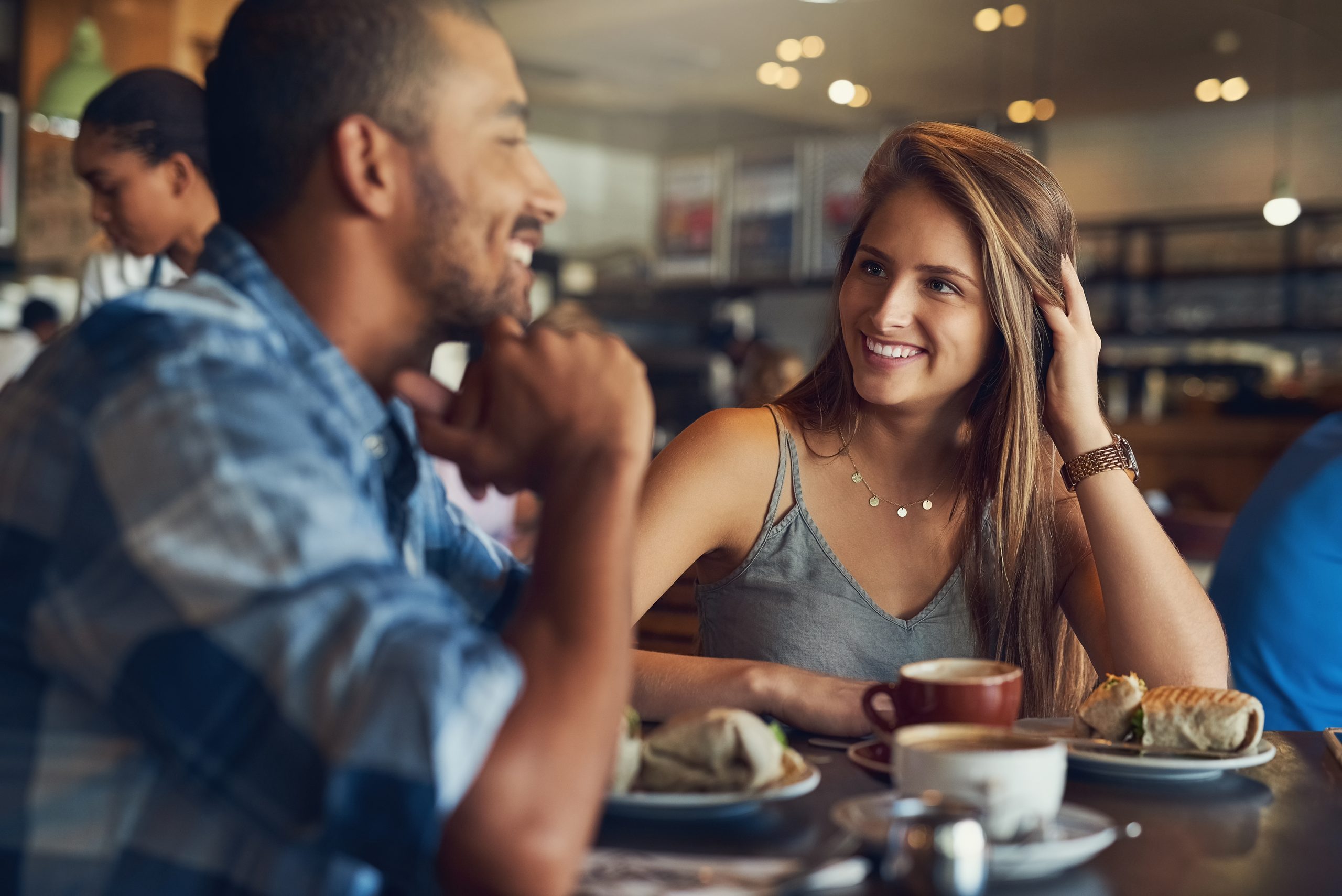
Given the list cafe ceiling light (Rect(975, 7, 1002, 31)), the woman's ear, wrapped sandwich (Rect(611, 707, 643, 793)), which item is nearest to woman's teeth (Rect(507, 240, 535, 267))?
wrapped sandwich (Rect(611, 707, 643, 793))

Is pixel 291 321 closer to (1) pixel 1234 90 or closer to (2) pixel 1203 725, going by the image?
(2) pixel 1203 725

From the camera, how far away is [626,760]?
3.02ft

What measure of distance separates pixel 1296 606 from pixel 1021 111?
7.88m

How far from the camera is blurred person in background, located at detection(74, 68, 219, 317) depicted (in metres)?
2.63

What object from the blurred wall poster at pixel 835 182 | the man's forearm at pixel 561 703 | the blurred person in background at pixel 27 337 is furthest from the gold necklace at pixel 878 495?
the blurred wall poster at pixel 835 182

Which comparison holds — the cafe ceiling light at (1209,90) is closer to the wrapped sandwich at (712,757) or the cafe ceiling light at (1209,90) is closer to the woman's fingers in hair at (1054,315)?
the woman's fingers in hair at (1054,315)

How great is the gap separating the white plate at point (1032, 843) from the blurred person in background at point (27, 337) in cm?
306

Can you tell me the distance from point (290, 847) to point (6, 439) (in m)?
0.31

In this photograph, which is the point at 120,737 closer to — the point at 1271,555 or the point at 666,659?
the point at 666,659

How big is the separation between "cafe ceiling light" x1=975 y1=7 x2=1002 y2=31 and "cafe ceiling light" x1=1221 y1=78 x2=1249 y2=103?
2121 mm

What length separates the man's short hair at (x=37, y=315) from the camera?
5.20 meters

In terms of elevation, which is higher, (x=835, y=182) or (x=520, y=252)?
(x=835, y=182)

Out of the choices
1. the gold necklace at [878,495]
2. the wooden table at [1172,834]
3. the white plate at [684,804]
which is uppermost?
the gold necklace at [878,495]

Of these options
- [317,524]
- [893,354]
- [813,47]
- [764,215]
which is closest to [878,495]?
[893,354]
